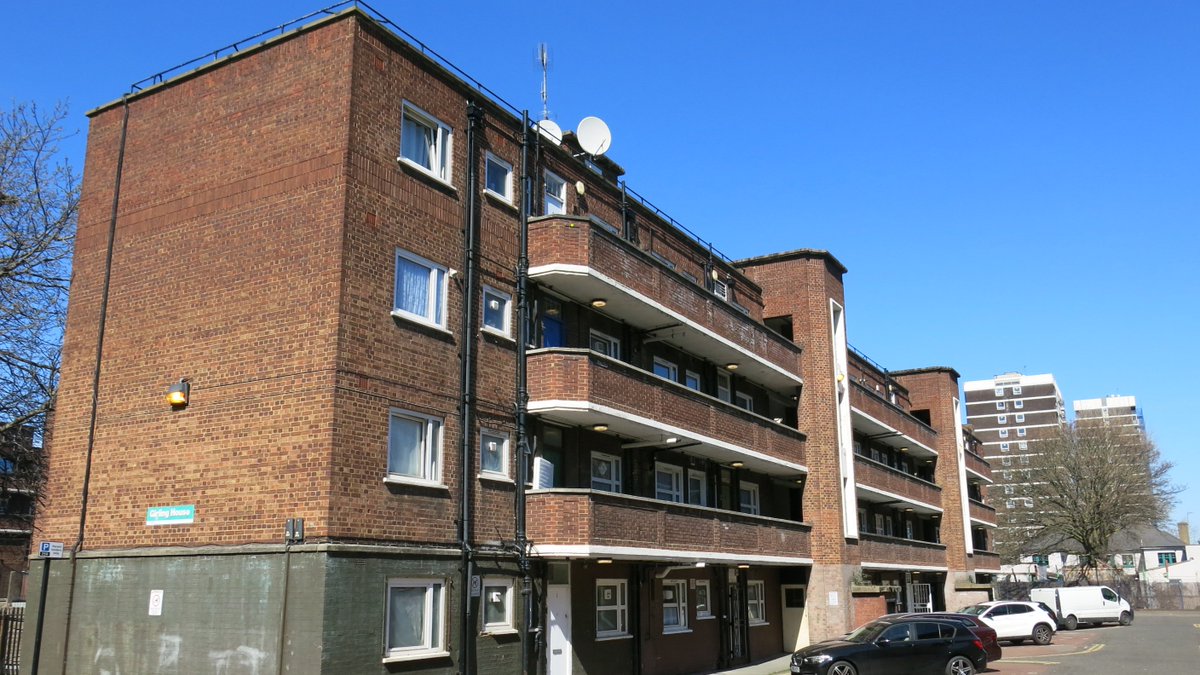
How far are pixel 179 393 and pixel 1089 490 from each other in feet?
211

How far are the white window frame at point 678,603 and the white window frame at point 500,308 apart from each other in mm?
8656

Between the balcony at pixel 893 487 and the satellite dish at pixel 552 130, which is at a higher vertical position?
the satellite dish at pixel 552 130

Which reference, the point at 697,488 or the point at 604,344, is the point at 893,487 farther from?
the point at 604,344

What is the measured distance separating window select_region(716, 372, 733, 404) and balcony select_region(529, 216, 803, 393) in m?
0.60

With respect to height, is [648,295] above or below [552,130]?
below

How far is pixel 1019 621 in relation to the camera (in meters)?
36.0

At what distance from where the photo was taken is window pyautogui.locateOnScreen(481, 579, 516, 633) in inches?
730

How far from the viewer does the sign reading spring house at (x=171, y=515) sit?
666 inches

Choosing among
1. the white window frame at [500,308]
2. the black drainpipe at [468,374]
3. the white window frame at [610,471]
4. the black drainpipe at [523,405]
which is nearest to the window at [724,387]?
the white window frame at [610,471]

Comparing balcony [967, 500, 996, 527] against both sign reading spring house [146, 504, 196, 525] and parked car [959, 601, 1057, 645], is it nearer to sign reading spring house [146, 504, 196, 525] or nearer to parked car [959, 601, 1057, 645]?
parked car [959, 601, 1057, 645]

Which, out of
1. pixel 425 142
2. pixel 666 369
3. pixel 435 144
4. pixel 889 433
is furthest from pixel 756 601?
pixel 425 142

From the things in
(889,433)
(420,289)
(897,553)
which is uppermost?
(889,433)

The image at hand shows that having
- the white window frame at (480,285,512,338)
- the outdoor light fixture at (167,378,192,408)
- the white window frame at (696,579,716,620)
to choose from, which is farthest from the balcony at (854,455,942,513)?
the outdoor light fixture at (167,378,192,408)

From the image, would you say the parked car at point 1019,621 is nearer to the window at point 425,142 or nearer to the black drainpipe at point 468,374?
the black drainpipe at point 468,374
